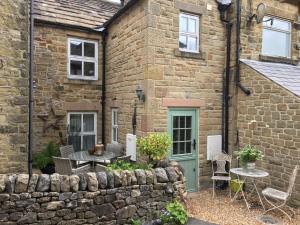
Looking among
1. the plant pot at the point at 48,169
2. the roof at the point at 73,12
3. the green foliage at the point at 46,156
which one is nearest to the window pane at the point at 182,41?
the roof at the point at 73,12

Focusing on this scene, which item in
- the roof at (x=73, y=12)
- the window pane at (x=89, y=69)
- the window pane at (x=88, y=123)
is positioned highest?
the roof at (x=73, y=12)

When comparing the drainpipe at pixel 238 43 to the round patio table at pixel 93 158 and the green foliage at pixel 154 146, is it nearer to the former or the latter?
the green foliage at pixel 154 146

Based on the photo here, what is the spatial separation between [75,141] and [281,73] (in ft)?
23.1

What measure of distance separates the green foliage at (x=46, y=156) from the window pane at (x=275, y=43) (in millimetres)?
7370

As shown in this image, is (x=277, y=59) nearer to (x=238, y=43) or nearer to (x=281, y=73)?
(x=281, y=73)

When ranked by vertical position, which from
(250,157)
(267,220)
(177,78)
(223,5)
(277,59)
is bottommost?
(267,220)

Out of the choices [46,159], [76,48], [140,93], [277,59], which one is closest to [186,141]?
[140,93]

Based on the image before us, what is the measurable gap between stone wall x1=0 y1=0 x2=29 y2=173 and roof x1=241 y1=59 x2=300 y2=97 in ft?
19.4

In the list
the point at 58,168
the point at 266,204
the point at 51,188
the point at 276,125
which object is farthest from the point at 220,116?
the point at 51,188

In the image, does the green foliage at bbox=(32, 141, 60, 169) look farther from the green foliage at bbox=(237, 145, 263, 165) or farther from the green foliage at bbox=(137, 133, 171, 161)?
the green foliage at bbox=(237, 145, 263, 165)

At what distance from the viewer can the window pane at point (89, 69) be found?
1003cm

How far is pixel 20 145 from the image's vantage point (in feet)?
22.0

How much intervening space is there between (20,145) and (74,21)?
201 inches

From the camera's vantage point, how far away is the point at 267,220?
5824 millimetres
